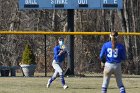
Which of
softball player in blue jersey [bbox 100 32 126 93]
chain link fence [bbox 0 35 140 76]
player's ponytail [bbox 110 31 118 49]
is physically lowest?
chain link fence [bbox 0 35 140 76]

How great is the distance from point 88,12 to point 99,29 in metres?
1.46

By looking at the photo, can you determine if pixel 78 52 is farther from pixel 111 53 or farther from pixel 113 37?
pixel 113 37

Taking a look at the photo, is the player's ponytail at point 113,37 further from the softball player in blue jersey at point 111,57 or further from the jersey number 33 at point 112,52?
the jersey number 33 at point 112,52

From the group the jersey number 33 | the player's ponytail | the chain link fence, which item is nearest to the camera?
the player's ponytail

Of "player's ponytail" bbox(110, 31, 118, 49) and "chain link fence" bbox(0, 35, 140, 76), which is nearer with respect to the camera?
"player's ponytail" bbox(110, 31, 118, 49)

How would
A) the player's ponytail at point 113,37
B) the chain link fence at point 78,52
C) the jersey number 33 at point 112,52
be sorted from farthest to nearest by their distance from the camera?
the chain link fence at point 78,52 < the jersey number 33 at point 112,52 < the player's ponytail at point 113,37

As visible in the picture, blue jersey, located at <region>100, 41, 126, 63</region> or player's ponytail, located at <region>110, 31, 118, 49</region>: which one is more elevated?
player's ponytail, located at <region>110, 31, 118, 49</region>

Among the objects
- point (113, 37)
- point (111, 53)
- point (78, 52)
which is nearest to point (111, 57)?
point (111, 53)

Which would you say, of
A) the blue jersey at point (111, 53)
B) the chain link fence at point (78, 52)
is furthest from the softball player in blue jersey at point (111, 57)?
the chain link fence at point (78, 52)

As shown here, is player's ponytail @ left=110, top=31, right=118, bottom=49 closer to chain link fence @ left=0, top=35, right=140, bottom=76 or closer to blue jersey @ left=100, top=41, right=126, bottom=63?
blue jersey @ left=100, top=41, right=126, bottom=63

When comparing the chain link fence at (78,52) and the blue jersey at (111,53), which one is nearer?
the blue jersey at (111,53)

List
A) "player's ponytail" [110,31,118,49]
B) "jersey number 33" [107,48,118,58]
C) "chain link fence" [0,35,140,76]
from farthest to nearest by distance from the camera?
"chain link fence" [0,35,140,76], "jersey number 33" [107,48,118,58], "player's ponytail" [110,31,118,49]

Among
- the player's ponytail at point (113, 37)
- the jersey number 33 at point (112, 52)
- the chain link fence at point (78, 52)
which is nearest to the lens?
the player's ponytail at point (113, 37)

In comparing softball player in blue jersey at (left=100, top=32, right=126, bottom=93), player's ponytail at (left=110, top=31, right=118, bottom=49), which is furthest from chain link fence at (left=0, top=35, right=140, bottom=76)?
player's ponytail at (left=110, top=31, right=118, bottom=49)
